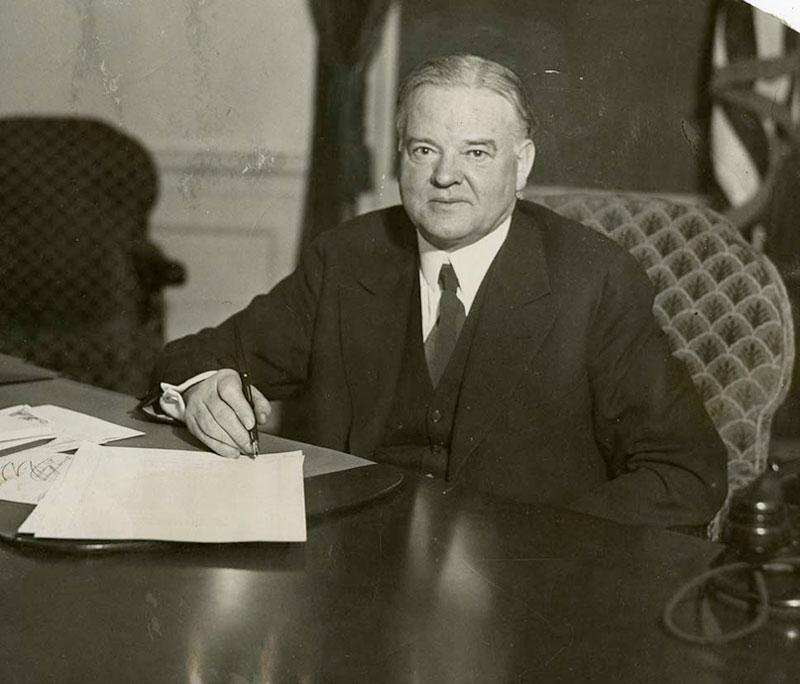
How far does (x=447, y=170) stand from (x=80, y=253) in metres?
1.68

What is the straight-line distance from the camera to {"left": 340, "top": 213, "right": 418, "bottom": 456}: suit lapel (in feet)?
5.31

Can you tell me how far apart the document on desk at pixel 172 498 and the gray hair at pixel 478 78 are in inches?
27.9

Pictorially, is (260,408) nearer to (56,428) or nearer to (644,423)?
(56,428)

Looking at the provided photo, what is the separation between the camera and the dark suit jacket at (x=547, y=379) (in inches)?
57.4

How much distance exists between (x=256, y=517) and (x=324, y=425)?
66cm

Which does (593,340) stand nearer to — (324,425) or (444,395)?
(444,395)

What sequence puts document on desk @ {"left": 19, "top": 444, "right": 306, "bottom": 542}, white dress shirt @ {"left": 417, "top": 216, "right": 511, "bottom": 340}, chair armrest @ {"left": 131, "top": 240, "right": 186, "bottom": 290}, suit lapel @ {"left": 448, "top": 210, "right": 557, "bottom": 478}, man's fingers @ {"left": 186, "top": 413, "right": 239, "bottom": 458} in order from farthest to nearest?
chair armrest @ {"left": 131, "top": 240, "right": 186, "bottom": 290}
white dress shirt @ {"left": 417, "top": 216, "right": 511, "bottom": 340}
suit lapel @ {"left": 448, "top": 210, "right": 557, "bottom": 478}
man's fingers @ {"left": 186, "top": 413, "right": 239, "bottom": 458}
document on desk @ {"left": 19, "top": 444, "right": 306, "bottom": 542}

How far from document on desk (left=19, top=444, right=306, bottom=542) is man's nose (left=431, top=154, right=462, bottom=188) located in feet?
1.95

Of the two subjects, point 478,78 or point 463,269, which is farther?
point 463,269

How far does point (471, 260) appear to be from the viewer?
167 centimetres

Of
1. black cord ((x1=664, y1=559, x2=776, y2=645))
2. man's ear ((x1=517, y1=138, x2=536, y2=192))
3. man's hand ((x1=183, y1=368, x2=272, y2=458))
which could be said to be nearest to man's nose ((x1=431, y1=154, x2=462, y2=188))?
man's ear ((x1=517, y1=138, x2=536, y2=192))

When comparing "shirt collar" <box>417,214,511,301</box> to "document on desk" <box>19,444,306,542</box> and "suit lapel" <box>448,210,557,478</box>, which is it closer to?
"suit lapel" <box>448,210,557,478</box>

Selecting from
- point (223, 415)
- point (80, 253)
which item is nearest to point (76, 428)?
point (223, 415)

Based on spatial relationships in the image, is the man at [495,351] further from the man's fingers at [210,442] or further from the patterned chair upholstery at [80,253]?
the patterned chair upholstery at [80,253]
